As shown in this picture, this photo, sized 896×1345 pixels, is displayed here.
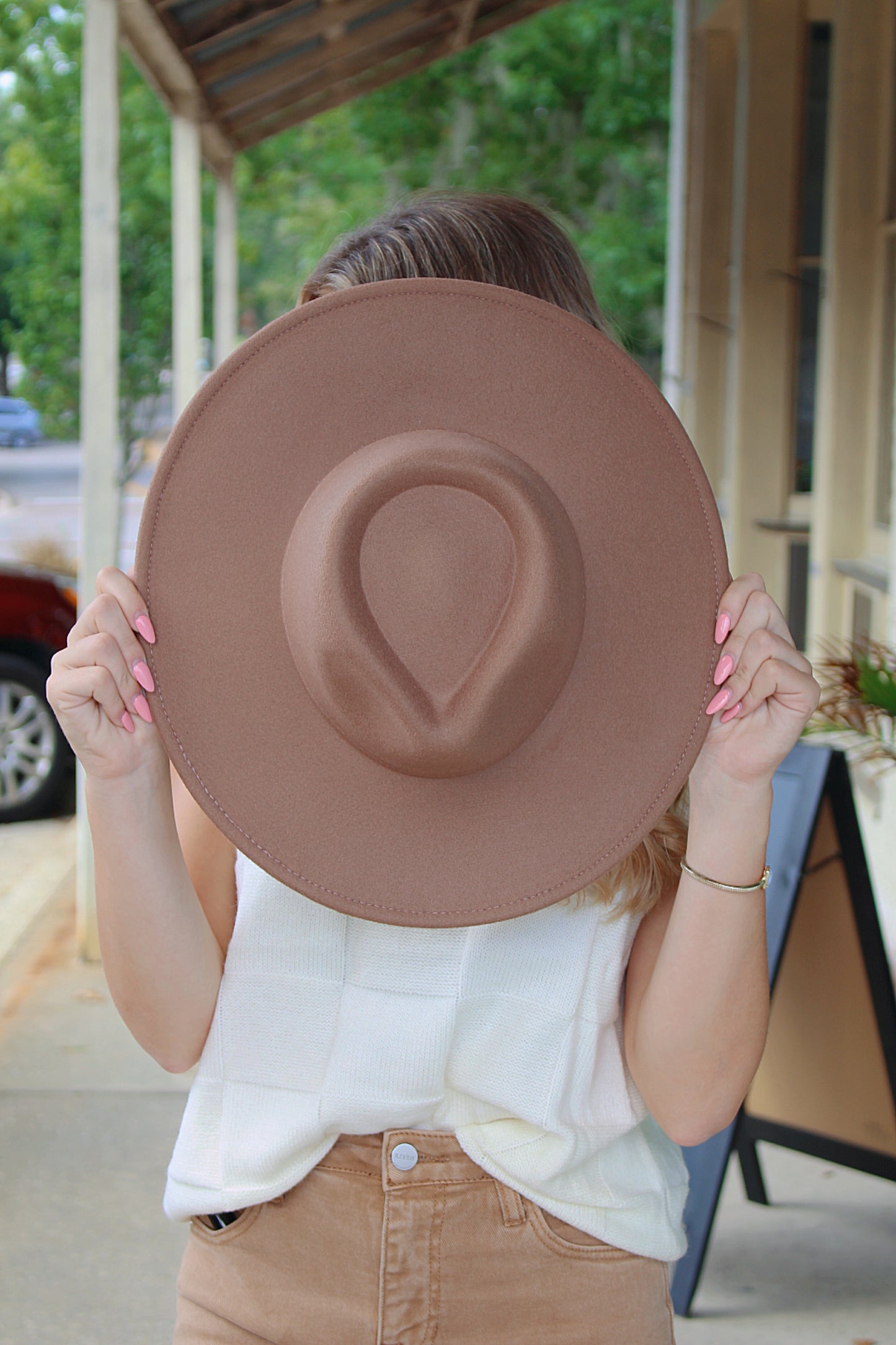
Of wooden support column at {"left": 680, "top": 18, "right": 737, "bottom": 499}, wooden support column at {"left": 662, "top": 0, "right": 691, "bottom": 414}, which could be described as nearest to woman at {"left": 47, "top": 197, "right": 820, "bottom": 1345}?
wooden support column at {"left": 680, "top": 18, "right": 737, "bottom": 499}

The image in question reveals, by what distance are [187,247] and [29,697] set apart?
2123 millimetres

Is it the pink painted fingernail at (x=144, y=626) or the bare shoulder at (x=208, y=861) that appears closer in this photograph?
the pink painted fingernail at (x=144, y=626)

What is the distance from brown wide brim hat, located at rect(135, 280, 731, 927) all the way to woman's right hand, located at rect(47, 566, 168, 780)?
0.02 m

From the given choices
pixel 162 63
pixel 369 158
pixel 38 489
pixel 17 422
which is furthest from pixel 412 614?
pixel 369 158

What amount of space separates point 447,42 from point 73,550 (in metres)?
4.82

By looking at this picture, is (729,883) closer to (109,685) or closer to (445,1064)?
(445,1064)

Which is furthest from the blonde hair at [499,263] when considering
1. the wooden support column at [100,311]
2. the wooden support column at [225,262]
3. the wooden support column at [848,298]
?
the wooden support column at [225,262]

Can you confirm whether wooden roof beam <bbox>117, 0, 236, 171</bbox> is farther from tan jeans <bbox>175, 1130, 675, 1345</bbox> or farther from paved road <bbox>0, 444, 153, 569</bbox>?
paved road <bbox>0, 444, 153, 569</bbox>

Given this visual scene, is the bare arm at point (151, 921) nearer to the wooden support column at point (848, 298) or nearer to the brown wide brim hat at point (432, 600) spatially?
the brown wide brim hat at point (432, 600)

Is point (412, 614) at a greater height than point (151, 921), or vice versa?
point (412, 614)

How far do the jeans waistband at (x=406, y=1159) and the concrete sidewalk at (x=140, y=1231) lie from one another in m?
1.42

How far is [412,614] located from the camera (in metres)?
0.99

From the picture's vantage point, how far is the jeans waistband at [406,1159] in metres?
1.15

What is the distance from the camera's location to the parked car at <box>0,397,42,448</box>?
1087 cm
